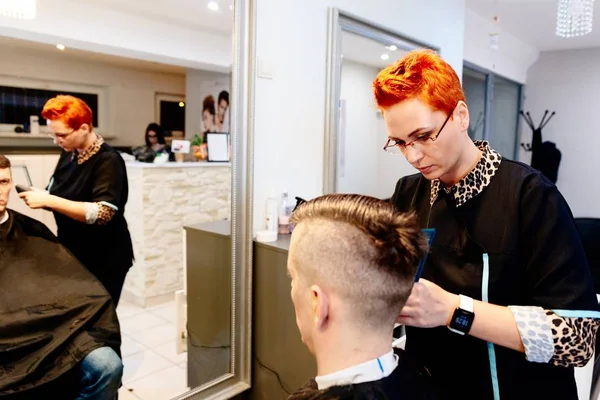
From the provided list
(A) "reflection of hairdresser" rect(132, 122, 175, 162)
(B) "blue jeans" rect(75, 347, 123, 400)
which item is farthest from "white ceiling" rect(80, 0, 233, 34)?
(B) "blue jeans" rect(75, 347, 123, 400)

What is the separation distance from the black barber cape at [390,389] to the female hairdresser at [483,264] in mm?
96

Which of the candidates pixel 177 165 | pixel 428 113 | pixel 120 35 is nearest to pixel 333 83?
pixel 177 165

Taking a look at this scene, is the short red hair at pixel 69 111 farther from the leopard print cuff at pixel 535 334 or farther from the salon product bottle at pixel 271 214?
the leopard print cuff at pixel 535 334

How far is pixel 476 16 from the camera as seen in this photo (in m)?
3.76

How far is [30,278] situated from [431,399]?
46.4 inches

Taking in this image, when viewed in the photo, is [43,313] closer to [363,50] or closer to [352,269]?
[352,269]

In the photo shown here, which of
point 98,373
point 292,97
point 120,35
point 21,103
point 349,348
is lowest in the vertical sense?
point 98,373

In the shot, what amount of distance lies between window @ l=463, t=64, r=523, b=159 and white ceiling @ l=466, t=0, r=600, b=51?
0.41 m

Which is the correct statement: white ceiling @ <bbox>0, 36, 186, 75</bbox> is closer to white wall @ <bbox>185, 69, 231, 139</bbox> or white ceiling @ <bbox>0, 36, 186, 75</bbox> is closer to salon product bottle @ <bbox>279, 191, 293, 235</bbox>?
white wall @ <bbox>185, 69, 231, 139</bbox>

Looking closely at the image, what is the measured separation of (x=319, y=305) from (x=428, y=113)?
1.39 ft

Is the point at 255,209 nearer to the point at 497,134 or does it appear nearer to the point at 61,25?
the point at 61,25

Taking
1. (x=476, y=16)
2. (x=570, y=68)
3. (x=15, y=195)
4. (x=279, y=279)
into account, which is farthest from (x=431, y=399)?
(x=570, y=68)

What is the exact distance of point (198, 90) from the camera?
1.68 m

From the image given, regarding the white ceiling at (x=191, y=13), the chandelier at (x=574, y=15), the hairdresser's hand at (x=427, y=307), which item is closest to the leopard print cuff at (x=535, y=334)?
the hairdresser's hand at (x=427, y=307)
